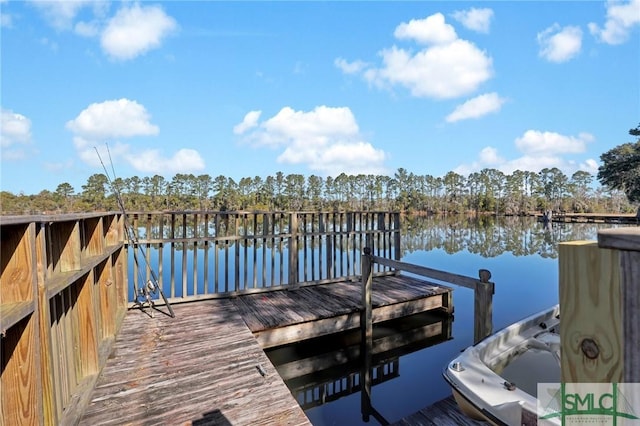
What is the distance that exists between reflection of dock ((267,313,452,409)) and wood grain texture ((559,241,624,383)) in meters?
4.23

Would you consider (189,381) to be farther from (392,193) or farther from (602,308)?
(392,193)

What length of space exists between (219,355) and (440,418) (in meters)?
2.16

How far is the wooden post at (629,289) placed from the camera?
1.50 ft

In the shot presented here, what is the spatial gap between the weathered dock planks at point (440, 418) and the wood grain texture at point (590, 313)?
2.71 metres

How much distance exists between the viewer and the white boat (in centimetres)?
179

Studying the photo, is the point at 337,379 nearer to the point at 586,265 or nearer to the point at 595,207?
the point at 586,265

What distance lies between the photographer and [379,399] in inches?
168

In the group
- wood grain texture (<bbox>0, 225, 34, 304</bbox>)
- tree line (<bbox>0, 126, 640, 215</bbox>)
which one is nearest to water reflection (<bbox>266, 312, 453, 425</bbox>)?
wood grain texture (<bbox>0, 225, 34, 304</bbox>)

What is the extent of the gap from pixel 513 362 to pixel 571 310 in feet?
8.70

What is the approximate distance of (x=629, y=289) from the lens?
1.55 feet

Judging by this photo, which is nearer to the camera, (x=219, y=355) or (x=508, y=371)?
(x=508, y=371)

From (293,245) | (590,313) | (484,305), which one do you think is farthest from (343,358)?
(590,313)

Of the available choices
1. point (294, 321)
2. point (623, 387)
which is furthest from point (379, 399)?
point (623, 387)

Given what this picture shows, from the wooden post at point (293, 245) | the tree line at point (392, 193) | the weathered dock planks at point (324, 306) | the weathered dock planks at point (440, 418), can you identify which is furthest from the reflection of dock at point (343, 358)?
the tree line at point (392, 193)
